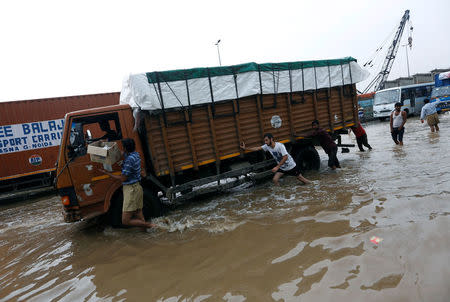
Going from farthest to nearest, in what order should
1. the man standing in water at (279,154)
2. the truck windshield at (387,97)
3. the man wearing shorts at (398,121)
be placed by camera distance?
the truck windshield at (387,97) < the man wearing shorts at (398,121) < the man standing in water at (279,154)

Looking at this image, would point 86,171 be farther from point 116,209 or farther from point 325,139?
point 325,139

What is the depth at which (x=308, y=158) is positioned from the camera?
287 inches

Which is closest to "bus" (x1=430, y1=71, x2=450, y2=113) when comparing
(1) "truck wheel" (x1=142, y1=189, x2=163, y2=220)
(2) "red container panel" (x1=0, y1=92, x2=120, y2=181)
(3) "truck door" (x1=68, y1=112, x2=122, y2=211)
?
(1) "truck wheel" (x1=142, y1=189, x2=163, y2=220)

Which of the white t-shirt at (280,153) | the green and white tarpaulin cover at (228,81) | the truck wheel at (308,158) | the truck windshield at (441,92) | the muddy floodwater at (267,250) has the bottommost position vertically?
the muddy floodwater at (267,250)

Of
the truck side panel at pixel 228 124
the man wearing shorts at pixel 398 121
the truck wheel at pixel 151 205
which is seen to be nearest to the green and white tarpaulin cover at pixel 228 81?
the truck side panel at pixel 228 124

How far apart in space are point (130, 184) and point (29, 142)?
7.02m

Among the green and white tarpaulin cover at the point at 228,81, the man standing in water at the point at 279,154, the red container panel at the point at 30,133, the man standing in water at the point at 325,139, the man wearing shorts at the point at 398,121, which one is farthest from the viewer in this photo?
the red container panel at the point at 30,133

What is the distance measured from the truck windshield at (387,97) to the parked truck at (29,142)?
65.1ft

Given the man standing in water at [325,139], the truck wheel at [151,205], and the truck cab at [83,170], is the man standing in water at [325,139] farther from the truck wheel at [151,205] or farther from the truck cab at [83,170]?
the truck cab at [83,170]

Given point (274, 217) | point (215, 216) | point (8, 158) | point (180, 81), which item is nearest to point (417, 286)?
point (274, 217)

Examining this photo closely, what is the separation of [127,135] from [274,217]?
2.78 m

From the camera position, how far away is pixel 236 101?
578 cm

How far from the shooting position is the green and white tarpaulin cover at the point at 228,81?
4.80 metres

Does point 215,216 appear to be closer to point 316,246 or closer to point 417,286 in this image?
point 316,246
